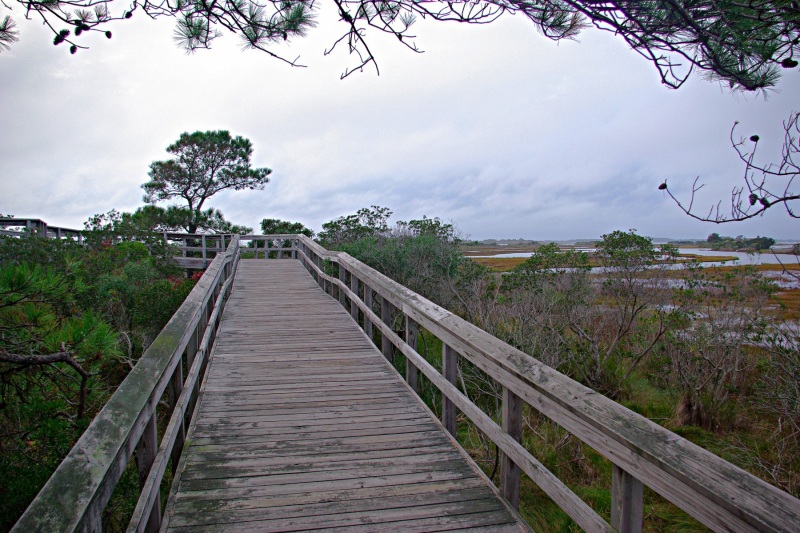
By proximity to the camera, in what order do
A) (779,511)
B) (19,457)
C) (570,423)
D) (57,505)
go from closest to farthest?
(779,511) < (57,505) < (570,423) < (19,457)

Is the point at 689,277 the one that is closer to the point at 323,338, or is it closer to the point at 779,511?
the point at 323,338

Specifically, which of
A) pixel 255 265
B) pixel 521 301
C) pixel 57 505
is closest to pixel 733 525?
pixel 57 505

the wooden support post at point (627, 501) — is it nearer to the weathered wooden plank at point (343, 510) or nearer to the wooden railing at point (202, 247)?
the weathered wooden plank at point (343, 510)

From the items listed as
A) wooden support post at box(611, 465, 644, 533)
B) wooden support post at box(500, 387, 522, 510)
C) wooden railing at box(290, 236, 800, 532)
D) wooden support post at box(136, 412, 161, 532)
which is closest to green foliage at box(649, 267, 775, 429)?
wooden railing at box(290, 236, 800, 532)

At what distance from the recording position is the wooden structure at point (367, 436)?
133 cm

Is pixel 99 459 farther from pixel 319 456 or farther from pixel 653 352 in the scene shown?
pixel 653 352

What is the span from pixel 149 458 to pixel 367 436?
144 cm

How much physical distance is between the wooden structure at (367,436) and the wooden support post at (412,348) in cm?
2

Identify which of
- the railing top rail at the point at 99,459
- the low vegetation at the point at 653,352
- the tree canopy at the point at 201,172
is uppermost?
the tree canopy at the point at 201,172

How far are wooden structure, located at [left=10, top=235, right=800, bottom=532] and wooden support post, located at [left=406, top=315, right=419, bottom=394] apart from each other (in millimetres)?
16

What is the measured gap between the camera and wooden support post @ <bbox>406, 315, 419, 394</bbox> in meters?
4.26

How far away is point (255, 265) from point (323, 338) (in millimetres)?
9320

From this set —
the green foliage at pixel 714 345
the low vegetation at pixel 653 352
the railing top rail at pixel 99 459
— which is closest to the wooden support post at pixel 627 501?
the railing top rail at pixel 99 459

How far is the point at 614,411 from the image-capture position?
1800 mm
